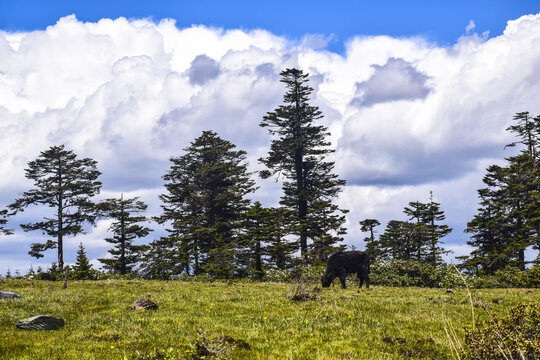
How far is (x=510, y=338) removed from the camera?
237 inches

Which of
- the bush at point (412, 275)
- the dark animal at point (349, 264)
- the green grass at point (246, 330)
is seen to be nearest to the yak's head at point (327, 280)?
the dark animal at point (349, 264)

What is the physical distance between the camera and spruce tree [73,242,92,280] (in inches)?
1650

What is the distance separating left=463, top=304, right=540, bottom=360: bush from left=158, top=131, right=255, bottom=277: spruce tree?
35.0 m

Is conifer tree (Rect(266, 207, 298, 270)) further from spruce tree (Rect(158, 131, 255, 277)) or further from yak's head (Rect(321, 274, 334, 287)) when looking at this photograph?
yak's head (Rect(321, 274, 334, 287))

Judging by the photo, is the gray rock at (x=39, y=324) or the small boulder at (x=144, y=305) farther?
the small boulder at (x=144, y=305)

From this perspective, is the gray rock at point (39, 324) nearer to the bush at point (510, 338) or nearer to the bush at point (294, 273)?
the bush at point (510, 338)

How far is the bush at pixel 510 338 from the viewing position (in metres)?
5.93

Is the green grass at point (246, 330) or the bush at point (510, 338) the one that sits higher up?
the bush at point (510, 338)

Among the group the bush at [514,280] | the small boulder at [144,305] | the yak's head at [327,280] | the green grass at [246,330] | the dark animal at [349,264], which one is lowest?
the bush at [514,280]

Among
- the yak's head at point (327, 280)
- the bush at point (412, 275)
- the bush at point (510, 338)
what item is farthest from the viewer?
the bush at point (412, 275)

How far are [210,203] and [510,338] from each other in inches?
1664

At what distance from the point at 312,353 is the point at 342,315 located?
14.4 feet

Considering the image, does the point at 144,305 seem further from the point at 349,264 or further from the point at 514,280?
the point at 514,280

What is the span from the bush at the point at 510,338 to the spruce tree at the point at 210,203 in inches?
1378
